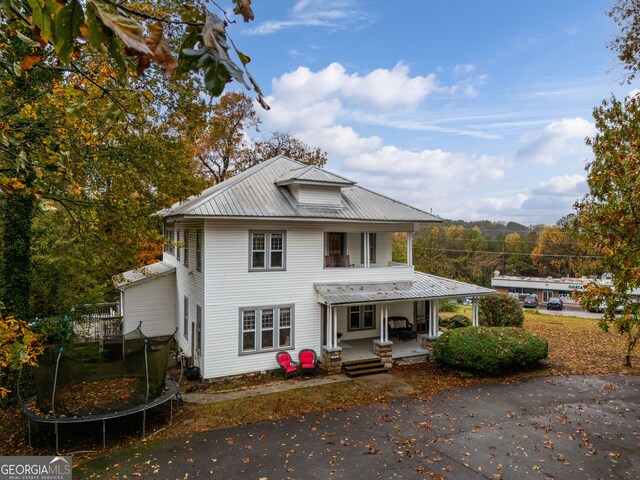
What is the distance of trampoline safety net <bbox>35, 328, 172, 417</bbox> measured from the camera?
32.2 ft

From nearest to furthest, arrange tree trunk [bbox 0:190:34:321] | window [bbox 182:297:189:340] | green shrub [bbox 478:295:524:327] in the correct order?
1. tree trunk [bbox 0:190:34:321]
2. window [bbox 182:297:189:340]
3. green shrub [bbox 478:295:524:327]

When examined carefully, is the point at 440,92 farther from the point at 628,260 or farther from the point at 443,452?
the point at 443,452

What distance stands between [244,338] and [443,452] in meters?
8.24

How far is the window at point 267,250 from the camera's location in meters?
14.8

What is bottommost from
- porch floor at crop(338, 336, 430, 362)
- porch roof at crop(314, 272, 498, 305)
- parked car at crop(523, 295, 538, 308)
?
parked car at crop(523, 295, 538, 308)

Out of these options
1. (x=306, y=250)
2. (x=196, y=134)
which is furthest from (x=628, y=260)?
(x=196, y=134)

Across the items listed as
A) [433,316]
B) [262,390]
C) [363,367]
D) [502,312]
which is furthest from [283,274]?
[502,312]

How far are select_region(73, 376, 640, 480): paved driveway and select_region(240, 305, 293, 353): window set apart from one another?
4251mm

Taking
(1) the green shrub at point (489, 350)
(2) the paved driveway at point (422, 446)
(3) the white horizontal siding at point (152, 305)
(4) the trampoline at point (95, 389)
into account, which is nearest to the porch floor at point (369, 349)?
(1) the green shrub at point (489, 350)

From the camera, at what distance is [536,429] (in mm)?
10375

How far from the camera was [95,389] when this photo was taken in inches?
413

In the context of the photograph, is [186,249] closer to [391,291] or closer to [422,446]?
[391,291]

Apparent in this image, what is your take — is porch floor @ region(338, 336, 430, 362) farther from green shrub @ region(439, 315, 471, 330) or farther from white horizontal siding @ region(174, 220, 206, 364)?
Answer: white horizontal siding @ region(174, 220, 206, 364)

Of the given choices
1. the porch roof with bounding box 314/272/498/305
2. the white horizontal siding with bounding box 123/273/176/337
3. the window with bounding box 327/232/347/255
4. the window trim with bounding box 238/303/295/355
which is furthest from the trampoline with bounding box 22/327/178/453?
the window with bounding box 327/232/347/255
